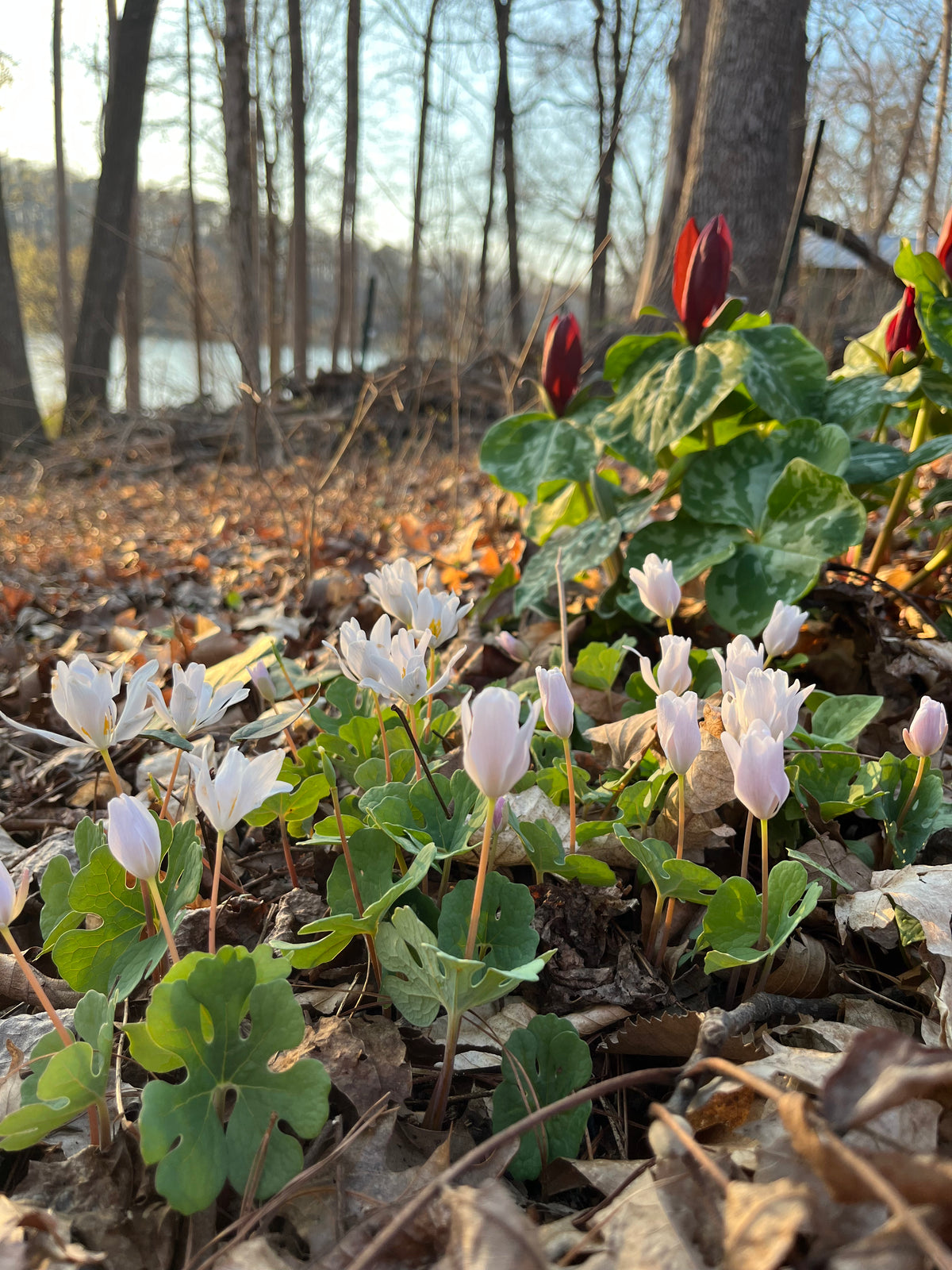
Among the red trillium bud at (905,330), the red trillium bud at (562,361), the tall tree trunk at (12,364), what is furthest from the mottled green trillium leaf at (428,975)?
the tall tree trunk at (12,364)

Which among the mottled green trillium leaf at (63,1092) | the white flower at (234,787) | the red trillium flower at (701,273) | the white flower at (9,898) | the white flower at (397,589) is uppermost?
the red trillium flower at (701,273)

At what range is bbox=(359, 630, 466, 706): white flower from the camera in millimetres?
1145

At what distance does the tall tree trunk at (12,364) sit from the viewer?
453 inches

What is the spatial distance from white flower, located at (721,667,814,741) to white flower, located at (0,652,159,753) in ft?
2.47

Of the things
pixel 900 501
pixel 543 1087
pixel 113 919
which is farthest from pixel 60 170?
pixel 543 1087

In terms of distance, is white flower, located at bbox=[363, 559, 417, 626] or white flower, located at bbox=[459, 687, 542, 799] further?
white flower, located at bbox=[363, 559, 417, 626]

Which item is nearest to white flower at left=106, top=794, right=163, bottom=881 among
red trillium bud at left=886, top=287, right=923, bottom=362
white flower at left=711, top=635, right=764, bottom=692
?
white flower at left=711, top=635, right=764, bottom=692

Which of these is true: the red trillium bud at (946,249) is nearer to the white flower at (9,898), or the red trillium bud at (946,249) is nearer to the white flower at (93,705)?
the white flower at (93,705)

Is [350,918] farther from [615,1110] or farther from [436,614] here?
[436,614]

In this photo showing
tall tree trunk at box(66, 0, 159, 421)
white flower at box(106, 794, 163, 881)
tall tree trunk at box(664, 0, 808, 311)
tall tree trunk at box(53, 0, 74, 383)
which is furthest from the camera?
tall tree trunk at box(53, 0, 74, 383)

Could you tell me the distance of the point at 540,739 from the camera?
1557 millimetres

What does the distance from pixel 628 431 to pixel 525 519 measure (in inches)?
17.9

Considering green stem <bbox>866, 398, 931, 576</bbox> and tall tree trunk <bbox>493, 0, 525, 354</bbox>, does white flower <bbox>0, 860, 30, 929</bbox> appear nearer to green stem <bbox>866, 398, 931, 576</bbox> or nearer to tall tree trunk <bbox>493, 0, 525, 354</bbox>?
green stem <bbox>866, 398, 931, 576</bbox>

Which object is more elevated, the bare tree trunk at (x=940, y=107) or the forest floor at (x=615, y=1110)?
the bare tree trunk at (x=940, y=107)
